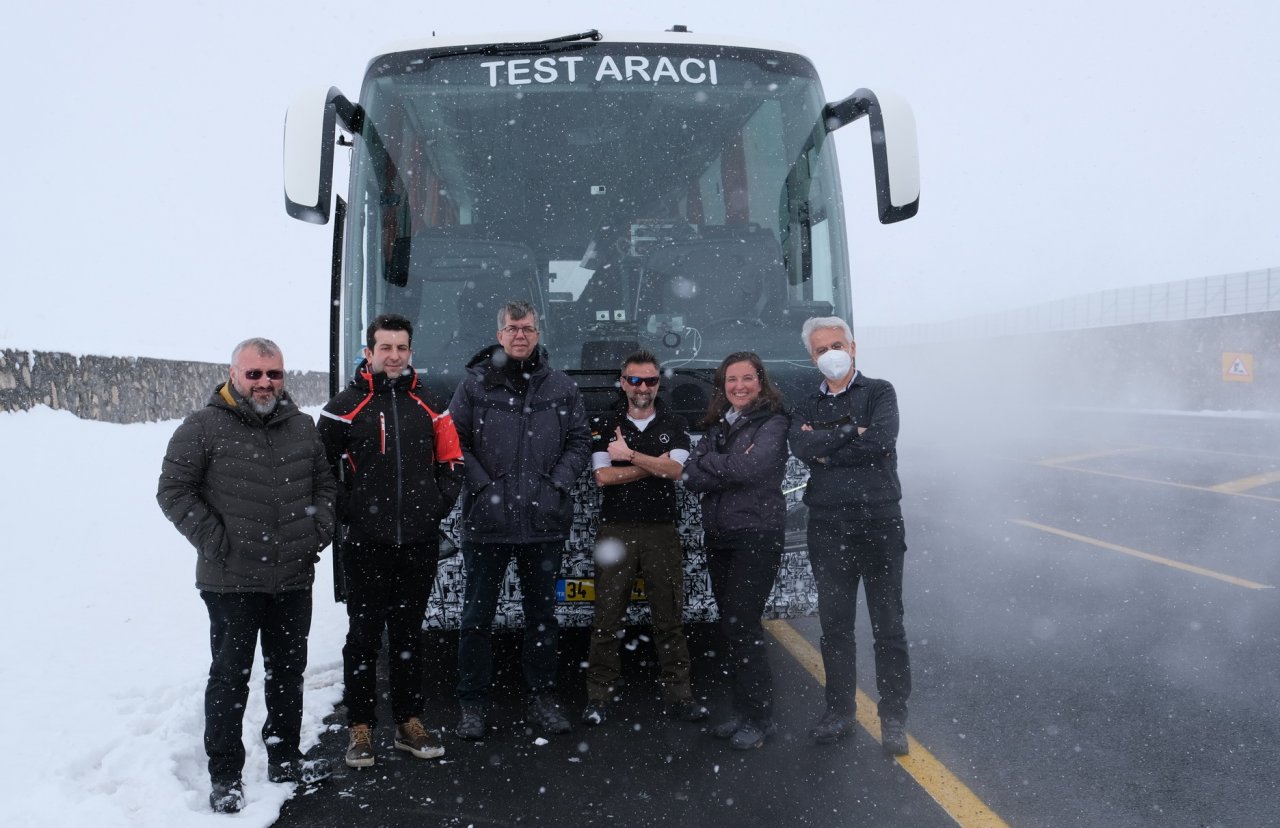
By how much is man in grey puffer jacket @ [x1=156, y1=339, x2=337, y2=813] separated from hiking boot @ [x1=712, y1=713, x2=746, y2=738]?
1943mm

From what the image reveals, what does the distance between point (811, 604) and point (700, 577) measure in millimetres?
580

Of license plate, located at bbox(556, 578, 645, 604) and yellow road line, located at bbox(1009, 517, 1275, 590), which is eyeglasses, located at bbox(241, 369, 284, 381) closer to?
license plate, located at bbox(556, 578, 645, 604)

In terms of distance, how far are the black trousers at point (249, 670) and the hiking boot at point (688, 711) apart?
1737mm

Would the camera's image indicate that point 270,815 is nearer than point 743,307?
Yes

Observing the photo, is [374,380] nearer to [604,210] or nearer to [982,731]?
[604,210]

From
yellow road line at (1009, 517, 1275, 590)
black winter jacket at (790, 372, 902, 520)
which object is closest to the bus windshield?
black winter jacket at (790, 372, 902, 520)

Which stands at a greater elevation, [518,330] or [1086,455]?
[518,330]

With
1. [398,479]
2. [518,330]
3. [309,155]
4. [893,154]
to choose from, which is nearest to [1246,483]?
[893,154]

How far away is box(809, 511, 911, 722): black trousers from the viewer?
4316 millimetres

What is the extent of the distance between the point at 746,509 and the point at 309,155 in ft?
8.73

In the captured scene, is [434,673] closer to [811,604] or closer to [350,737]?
[350,737]

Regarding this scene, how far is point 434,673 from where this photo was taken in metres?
5.62

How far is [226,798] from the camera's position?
366 cm

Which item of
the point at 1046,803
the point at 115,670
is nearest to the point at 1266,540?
the point at 1046,803
